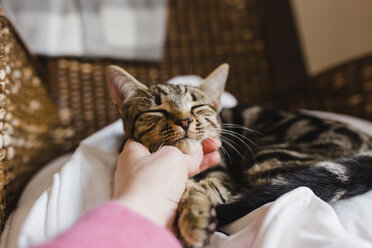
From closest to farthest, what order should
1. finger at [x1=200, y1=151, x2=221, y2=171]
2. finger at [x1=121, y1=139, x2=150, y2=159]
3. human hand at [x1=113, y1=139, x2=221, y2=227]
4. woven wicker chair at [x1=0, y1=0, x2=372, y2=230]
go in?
human hand at [x1=113, y1=139, x2=221, y2=227], finger at [x1=121, y1=139, x2=150, y2=159], finger at [x1=200, y1=151, x2=221, y2=171], woven wicker chair at [x1=0, y1=0, x2=372, y2=230]

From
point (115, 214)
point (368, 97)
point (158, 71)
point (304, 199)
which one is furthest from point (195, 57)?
point (115, 214)

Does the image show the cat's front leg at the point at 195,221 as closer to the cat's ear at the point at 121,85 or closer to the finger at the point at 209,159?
the finger at the point at 209,159

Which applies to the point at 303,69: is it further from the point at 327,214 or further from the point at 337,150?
the point at 327,214

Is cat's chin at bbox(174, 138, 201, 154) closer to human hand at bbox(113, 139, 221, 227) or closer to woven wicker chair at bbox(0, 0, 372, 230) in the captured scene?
human hand at bbox(113, 139, 221, 227)

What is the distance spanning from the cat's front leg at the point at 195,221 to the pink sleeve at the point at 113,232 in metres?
0.09

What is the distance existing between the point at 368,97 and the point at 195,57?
3.23 ft

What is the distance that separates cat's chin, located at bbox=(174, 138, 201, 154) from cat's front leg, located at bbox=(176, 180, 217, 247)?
0.14m

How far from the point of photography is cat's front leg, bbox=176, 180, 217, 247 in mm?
586

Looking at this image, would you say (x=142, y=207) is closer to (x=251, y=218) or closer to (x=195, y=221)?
(x=195, y=221)

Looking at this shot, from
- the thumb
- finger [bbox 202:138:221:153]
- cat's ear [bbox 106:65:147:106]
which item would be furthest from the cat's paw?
cat's ear [bbox 106:65:147:106]

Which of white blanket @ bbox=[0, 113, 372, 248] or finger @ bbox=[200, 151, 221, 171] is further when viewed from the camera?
finger @ bbox=[200, 151, 221, 171]

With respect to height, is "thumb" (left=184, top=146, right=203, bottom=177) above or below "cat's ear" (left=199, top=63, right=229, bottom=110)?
below

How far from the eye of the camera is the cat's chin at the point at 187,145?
0.76 m

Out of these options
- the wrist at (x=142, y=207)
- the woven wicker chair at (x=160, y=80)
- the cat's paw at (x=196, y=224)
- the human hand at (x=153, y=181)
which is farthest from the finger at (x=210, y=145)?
the woven wicker chair at (x=160, y=80)
